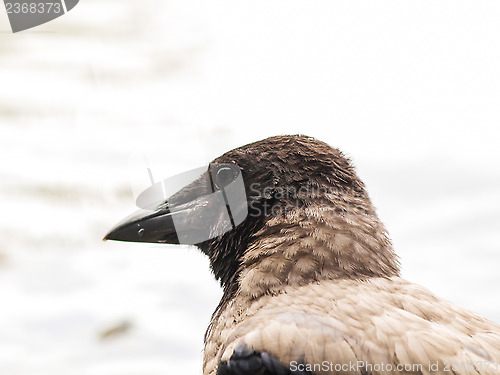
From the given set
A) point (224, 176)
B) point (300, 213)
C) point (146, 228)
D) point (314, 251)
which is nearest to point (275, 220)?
point (300, 213)

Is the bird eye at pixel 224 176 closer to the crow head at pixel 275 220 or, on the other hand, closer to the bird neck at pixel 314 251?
the crow head at pixel 275 220

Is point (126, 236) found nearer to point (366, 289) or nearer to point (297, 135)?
point (297, 135)

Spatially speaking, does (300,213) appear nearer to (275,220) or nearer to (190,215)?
(275,220)

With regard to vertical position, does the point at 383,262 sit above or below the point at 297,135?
below

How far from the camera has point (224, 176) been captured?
3.21 m

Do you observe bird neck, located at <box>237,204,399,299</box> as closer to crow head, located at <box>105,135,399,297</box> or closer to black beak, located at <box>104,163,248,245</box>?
crow head, located at <box>105,135,399,297</box>

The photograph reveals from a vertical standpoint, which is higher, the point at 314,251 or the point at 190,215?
the point at 190,215

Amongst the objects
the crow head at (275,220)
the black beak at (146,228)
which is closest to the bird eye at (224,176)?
the crow head at (275,220)

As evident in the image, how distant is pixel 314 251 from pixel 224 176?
73cm

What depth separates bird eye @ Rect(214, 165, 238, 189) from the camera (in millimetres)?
3172

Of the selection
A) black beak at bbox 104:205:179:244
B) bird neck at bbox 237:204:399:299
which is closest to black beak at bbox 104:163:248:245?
black beak at bbox 104:205:179:244

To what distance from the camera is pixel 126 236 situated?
317cm

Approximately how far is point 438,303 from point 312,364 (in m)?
0.69

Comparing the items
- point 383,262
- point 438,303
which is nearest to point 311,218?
point 383,262
